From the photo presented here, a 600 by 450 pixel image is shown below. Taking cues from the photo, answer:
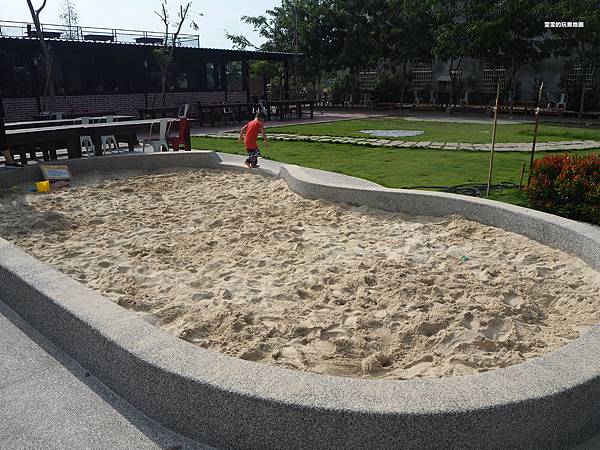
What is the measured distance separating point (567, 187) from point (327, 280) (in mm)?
2992

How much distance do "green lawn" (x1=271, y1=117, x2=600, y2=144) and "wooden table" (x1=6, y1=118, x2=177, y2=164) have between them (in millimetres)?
6896

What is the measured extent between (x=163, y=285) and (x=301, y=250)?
1437 millimetres

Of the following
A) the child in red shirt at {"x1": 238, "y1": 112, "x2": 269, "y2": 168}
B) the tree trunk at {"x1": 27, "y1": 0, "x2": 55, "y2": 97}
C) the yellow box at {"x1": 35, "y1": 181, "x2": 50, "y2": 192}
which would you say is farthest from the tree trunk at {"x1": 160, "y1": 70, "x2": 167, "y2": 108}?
the yellow box at {"x1": 35, "y1": 181, "x2": 50, "y2": 192}

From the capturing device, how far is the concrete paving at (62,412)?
97.0 inches

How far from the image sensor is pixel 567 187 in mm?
5590

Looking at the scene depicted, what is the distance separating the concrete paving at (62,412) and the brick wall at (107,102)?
16787 mm

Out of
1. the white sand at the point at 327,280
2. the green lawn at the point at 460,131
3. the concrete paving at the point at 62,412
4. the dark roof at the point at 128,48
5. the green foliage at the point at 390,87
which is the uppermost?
the dark roof at the point at 128,48

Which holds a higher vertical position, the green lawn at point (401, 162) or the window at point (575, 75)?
the window at point (575, 75)

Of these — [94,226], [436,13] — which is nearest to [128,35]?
[436,13]

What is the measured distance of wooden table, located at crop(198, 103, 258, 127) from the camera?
1994 cm

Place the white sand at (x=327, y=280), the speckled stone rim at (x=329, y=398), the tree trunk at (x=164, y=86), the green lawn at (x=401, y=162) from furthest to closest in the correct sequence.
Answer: the tree trunk at (x=164, y=86), the green lawn at (x=401, y=162), the white sand at (x=327, y=280), the speckled stone rim at (x=329, y=398)

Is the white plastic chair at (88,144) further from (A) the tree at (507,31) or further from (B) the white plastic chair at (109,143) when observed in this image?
(A) the tree at (507,31)

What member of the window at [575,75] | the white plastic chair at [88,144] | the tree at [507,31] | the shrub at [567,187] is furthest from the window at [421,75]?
the shrub at [567,187]

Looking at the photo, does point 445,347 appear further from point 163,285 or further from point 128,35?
point 128,35
